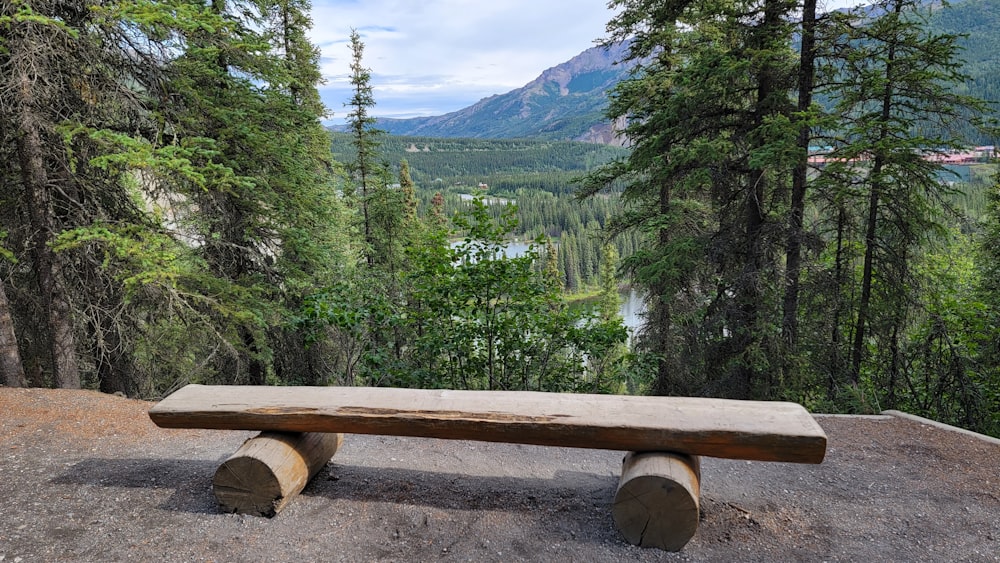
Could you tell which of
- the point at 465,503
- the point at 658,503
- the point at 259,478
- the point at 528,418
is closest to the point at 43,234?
the point at 259,478

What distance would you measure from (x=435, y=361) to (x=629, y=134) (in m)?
6.22

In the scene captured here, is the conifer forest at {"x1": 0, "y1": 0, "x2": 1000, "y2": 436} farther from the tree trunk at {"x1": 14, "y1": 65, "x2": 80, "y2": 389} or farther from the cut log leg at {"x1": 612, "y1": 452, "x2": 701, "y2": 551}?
the cut log leg at {"x1": 612, "y1": 452, "x2": 701, "y2": 551}

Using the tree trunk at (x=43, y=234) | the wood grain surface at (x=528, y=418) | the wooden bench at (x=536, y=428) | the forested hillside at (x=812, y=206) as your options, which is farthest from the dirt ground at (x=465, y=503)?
the forested hillside at (x=812, y=206)

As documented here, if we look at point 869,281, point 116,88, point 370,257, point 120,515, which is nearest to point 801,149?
point 869,281

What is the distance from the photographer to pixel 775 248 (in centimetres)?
799

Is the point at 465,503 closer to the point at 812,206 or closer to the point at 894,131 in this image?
the point at 812,206

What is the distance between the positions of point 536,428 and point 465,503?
3.13 feet

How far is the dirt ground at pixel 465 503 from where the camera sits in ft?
10.1

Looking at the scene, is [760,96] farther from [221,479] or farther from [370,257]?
[370,257]

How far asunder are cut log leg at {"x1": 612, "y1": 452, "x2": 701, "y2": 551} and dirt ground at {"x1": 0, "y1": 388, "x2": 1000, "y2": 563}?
0.10 meters

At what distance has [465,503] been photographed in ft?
12.0

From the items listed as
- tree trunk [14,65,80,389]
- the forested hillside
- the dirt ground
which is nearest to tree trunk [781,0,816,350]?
the forested hillside

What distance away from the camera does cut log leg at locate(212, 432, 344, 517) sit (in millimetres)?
3355

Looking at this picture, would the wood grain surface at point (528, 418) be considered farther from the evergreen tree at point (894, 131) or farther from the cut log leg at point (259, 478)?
the evergreen tree at point (894, 131)
